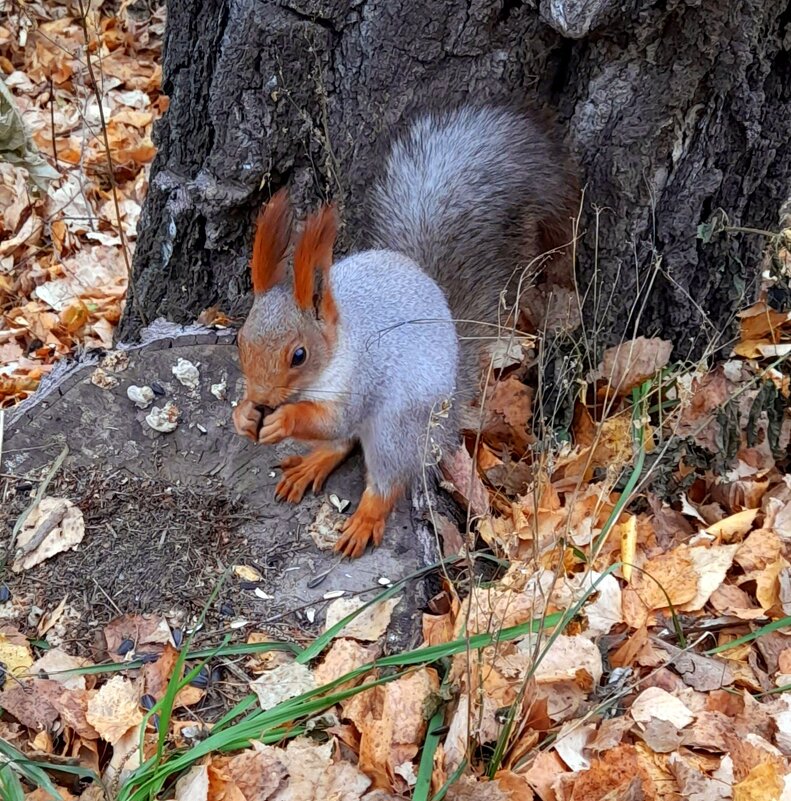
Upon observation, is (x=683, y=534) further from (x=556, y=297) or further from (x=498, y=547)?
(x=556, y=297)

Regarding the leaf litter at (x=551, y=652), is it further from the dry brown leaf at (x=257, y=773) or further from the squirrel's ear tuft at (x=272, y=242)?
the squirrel's ear tuft at (x=272, y=242)

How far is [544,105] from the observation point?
1.68 meters

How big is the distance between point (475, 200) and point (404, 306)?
25 cm

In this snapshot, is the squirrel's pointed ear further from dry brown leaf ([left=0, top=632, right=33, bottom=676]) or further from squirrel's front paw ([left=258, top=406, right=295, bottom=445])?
dry brown leaf ([left=0, top=632, right=33, bottom=676])

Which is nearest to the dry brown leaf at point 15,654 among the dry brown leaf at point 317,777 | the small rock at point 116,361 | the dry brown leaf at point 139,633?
the dry brown leaf at point 139,633

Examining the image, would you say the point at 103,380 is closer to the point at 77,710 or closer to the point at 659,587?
the point at 77,710

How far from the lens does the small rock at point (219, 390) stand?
5.89ft

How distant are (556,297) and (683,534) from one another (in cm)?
52

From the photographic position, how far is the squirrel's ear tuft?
54.3 inches

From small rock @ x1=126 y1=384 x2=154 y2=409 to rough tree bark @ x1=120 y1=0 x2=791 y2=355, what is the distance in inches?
13.6

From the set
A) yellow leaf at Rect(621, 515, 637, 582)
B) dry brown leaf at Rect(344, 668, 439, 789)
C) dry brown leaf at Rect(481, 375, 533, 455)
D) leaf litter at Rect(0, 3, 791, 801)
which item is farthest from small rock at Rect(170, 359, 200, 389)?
yellow leaf at Rect(621, 515, 637, 582)

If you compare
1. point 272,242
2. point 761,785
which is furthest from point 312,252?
point 761,785

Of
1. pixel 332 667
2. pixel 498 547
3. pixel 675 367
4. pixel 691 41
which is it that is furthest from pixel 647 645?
pixel 691 41

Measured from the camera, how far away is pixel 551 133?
1.66 metres
